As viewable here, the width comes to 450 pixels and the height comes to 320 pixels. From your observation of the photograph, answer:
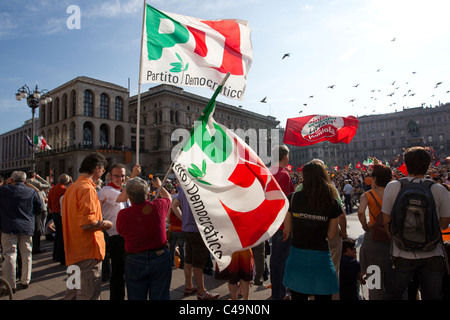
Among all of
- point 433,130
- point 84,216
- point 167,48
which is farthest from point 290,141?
point 433,130

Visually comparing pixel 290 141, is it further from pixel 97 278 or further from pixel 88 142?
pixel 88 142

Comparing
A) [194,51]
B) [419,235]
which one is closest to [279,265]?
[419,235]

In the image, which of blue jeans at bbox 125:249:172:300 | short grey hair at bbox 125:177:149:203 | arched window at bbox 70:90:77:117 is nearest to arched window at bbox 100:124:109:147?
arched window at bbox 70:90:77:117

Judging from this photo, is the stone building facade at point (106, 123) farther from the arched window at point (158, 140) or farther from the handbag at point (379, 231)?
the handbag at point (379, 231)

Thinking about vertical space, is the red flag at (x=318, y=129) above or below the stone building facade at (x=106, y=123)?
below

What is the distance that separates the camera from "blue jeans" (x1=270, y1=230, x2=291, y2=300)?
406cm

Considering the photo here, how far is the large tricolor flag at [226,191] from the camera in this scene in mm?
2789

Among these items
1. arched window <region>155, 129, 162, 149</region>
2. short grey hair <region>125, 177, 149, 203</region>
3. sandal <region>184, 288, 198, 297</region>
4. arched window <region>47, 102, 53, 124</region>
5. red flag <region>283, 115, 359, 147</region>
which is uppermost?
arched window <region>47, 102, 53, 124</region>

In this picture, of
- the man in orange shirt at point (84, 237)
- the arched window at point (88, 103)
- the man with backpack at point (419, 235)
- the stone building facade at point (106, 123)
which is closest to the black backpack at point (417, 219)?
the man with backpack at point (419, 235)

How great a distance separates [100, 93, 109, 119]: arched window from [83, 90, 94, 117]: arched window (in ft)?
5.27

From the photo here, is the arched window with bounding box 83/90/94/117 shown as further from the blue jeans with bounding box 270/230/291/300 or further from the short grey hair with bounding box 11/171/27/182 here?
the blue jeans with bounding box 270/230/291/300

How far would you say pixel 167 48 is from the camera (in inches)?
164

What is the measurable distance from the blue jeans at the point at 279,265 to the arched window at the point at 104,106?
4935 cm

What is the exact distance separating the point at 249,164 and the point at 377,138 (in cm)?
10616
